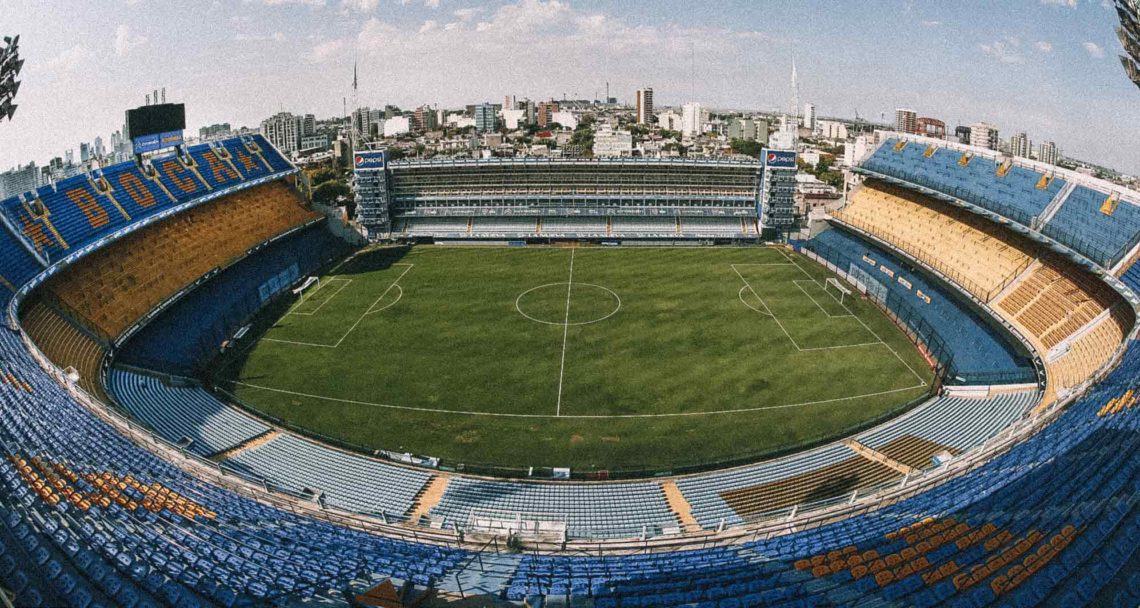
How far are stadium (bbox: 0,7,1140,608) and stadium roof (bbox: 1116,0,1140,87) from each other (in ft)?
0.32

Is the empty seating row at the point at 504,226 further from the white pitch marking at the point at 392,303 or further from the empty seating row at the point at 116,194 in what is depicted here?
the empty seating row at the point at 116,194

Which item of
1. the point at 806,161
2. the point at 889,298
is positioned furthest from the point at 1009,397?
the point at 806,161

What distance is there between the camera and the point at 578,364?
43.4 meters

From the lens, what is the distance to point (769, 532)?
1001 inches

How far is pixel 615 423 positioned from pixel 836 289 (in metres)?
31.1

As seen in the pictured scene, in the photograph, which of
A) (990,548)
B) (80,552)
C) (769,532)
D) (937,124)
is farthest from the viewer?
(937,124)

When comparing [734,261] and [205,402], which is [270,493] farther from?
[734,261]

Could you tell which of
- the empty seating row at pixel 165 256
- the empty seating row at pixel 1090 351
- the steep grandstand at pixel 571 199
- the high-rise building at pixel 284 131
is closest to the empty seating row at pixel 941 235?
the empty seating row at pixel 1090 351

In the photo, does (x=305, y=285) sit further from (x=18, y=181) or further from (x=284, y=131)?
(x=284, y=131)

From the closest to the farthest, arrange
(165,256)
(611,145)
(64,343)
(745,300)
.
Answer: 1. (64,343)
2. (165,256)
3. (745,300)
4. (611,145)

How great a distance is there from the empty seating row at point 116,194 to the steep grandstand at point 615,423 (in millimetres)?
269

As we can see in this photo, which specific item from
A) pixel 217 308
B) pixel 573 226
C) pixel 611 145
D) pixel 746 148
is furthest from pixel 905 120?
pixel 217 308

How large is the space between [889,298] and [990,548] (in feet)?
119

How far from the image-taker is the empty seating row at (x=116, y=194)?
4488cm
